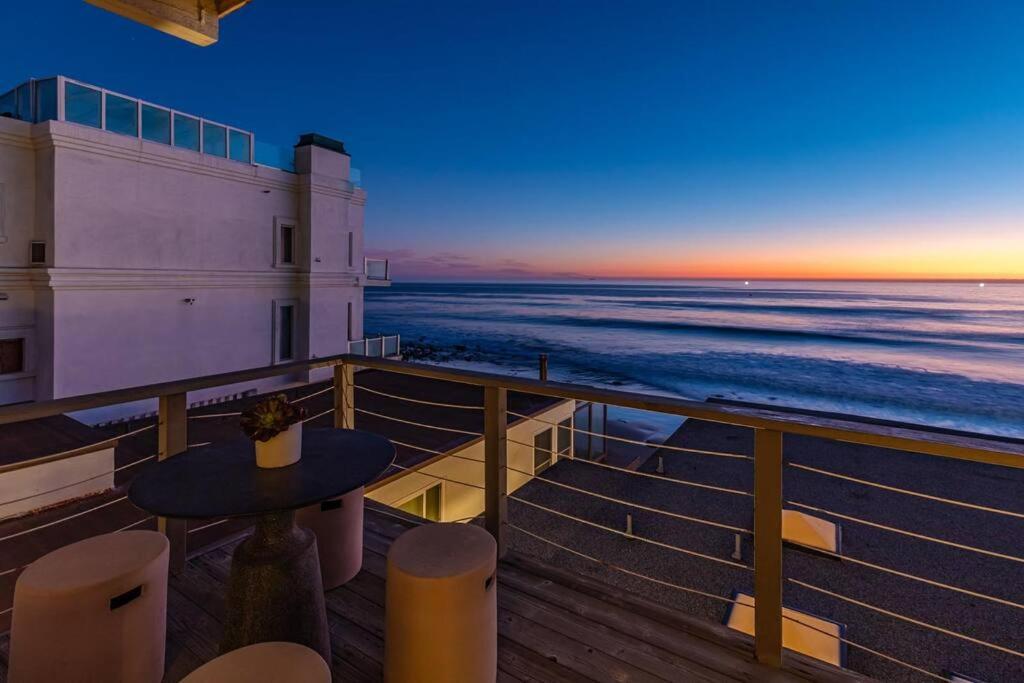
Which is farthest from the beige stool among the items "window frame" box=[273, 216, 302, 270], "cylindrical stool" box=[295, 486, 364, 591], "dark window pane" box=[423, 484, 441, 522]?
"window frame" box=[273, 216, 302, 270]

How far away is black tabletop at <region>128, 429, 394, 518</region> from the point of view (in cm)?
150

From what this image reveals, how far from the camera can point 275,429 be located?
5.76ft

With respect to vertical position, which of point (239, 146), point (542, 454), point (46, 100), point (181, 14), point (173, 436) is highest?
point (239, 146)

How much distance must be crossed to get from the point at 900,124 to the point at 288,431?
1890 centimetres

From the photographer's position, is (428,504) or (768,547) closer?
(768,547)

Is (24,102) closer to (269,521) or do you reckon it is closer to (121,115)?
(121,115)

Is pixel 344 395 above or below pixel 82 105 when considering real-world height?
below

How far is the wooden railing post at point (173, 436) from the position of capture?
90.7 inches

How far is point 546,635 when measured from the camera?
6.62ft

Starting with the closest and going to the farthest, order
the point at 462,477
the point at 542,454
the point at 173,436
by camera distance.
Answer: the point at 173,436
the point at 462,477
the point at 542,454

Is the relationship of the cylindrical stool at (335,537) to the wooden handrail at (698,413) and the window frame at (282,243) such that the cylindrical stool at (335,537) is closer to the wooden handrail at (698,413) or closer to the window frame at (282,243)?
the wooden handrail at (698,413)

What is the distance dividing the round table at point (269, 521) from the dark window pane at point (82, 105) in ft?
33.5

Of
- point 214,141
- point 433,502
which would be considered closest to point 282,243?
point 214,141

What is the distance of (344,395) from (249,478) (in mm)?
1538
